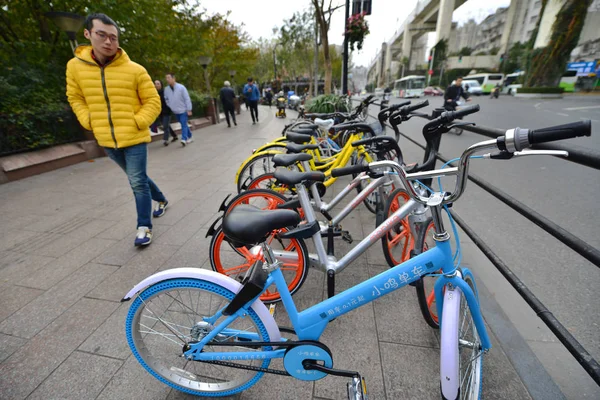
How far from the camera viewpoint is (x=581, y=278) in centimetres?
246

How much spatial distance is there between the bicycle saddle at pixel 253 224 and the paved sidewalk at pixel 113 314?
97 cm

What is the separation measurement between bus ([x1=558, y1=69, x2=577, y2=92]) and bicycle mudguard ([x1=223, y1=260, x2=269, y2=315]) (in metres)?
33.7

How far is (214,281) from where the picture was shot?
1.29 metres

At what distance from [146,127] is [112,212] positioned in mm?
1757

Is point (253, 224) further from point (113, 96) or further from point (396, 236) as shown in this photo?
point (113, 96)

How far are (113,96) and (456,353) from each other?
311 cm

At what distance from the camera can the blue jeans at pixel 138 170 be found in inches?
107

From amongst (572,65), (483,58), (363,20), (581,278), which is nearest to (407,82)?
(572,65)

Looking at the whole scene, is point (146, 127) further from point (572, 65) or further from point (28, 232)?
point (572, 65)

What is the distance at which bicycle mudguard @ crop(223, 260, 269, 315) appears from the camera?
123 centimetres

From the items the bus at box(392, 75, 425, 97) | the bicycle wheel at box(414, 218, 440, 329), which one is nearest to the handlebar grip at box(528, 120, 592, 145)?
the bicycle wheel at box(414, 218, 440, 329)

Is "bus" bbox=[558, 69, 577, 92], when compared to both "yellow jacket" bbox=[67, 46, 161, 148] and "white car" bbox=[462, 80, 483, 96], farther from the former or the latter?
"yellow jacket" bbox=[67, 46, 161, 148]

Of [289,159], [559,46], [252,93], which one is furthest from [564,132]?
[559,46]

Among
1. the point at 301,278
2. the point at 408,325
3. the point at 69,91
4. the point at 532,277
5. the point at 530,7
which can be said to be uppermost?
the point at 530,7
